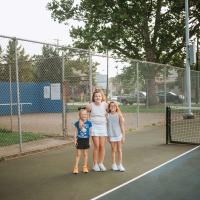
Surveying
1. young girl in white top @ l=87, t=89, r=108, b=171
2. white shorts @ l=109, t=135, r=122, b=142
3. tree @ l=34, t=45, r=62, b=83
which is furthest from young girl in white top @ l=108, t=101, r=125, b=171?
tree @ l=34, t=45, r=62, b=83

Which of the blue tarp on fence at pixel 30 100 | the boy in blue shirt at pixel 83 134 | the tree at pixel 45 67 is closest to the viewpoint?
the boy in blue shirt at pixel 83 134

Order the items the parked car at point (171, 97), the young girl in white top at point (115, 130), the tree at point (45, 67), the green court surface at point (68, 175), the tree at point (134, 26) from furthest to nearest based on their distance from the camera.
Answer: the tree at point (134, 26) → the parked car at point (171, 97) → the tree at point (45, 67) → the young girl in white top at point (115, 130) → the green court surface at point (68, 175)

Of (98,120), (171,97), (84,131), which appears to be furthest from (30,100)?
(84,131)

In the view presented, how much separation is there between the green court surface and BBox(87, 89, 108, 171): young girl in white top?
0.28 metres

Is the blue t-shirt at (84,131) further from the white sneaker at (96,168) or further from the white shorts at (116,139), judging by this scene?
the white sneaker at (96,168)

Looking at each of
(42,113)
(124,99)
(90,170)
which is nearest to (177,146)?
(90,170)

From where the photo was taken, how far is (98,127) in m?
7.88

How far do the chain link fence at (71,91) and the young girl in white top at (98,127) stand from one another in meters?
2.57

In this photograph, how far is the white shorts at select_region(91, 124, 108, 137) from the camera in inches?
309

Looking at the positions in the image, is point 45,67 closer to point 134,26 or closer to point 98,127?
point 134,26

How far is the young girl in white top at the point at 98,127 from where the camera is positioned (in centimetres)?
786

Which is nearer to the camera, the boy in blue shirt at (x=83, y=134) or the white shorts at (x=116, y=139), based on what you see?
the boy in blue shirt at (x=83, y=134)

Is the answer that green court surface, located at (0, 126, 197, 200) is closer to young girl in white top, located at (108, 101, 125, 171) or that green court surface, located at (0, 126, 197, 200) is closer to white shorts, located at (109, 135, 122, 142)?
young girl in white top, located at (108, 101, 125, 171)

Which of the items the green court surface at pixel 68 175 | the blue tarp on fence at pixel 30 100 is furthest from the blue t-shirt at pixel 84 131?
the blue tarp on fence at pixel 30 100
